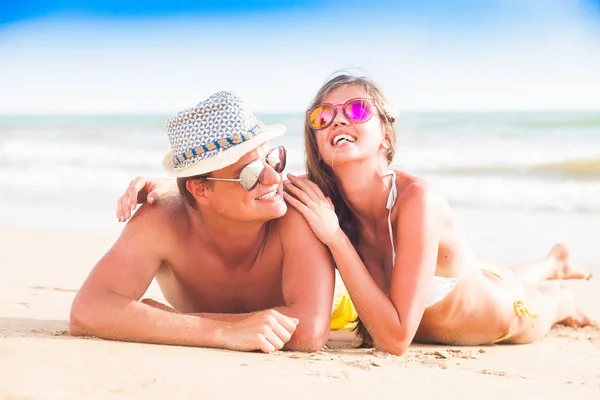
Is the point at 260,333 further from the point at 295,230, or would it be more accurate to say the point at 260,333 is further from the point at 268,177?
the point at 268,177

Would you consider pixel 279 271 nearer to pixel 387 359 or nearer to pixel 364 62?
pixel 387 359

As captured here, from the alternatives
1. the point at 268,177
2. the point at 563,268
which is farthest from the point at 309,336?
the point at 563,268

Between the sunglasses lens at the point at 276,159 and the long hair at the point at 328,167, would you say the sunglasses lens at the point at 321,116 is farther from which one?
the sunglasses lens at the point at 276,159

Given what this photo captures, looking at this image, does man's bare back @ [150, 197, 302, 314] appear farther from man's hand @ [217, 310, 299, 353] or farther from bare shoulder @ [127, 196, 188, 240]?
man's hand @ [217, 310, 299, 353]

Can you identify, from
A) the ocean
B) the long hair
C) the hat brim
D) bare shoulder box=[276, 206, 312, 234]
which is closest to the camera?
the hat brim

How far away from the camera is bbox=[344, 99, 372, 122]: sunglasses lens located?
4558mm

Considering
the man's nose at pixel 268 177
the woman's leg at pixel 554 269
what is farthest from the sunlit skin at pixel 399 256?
the woman's leg at pixel 554 269

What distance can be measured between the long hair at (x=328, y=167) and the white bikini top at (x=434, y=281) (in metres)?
0.34

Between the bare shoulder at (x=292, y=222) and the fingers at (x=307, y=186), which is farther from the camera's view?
the fingers at (x=307, y=186)

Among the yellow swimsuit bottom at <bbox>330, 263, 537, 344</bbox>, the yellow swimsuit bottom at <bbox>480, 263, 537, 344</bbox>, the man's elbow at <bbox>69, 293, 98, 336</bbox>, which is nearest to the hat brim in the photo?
the man's elbow at <bbox>69, 293, 98, 336</bbox>

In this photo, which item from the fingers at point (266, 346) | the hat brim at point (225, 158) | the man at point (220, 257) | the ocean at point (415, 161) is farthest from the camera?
the ocean at point (415, 161)

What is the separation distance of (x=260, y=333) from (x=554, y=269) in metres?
3.91

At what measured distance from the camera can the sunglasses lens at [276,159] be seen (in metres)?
4.33

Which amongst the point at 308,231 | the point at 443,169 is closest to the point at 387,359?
the point at 308,231
